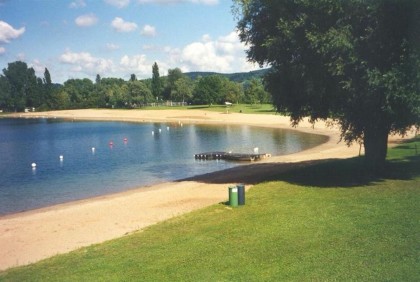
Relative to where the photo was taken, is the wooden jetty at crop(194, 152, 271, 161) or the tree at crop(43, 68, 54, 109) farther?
the tree at crop(43, 68, 54, 109)

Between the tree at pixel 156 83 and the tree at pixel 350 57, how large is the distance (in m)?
142

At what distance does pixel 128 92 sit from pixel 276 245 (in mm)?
153655

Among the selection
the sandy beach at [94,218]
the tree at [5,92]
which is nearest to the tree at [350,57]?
the sandy beach at [94,218]

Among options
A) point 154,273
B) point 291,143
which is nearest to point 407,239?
point 154,273

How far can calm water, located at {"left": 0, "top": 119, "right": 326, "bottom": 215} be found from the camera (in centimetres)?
3541

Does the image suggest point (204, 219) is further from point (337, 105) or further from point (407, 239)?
point (337, 105)

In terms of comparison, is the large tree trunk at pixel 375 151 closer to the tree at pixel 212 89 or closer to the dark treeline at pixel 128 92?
the dark treeline at pixel 128 92

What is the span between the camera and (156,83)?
169m

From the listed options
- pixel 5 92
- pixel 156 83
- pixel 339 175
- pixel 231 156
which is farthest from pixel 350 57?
pixel 5 92

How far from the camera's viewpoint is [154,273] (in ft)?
40.9

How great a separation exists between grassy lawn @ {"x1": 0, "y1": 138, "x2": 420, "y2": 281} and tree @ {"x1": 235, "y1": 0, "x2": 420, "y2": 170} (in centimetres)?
403

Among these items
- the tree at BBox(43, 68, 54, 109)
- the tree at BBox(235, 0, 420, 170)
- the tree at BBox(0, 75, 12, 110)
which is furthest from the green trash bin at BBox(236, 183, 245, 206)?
the tree at BBox(0, 75, 12, 110)

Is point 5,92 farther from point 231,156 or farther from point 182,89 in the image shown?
point 231,156

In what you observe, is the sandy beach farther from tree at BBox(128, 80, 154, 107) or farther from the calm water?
tree at BBox(128, 80, 154, 107)
